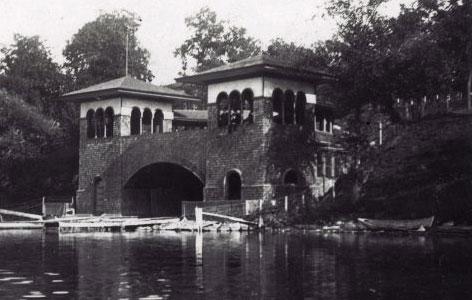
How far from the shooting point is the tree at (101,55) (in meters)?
66.2

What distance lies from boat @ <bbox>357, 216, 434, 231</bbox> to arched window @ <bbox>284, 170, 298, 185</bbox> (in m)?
7.53

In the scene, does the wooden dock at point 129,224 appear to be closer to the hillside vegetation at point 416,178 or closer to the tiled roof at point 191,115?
the hillside vegetation at point 416,178

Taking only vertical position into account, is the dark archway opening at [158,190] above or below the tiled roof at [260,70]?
below

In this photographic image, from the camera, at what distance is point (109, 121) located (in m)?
50.6

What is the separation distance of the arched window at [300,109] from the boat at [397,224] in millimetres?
8938

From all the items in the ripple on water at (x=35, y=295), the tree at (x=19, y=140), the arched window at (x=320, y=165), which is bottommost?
the ripple on water at (x=35, y=295)

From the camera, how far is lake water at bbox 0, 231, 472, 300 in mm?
14305

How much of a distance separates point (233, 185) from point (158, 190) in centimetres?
746

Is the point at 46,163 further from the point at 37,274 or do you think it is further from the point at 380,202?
the point at 37,274

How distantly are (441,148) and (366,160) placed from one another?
151 inches

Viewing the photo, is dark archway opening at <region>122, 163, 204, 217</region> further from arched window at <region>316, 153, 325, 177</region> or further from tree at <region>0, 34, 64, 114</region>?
tree at <region>0, 34, 64, 114</region>

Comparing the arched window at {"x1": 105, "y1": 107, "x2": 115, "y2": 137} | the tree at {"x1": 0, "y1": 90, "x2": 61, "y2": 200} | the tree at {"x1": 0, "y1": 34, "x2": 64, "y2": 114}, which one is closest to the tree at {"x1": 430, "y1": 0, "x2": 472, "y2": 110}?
the arched window at {"x1": 105, "y1": 107, "x2": 115, "y2": 137}

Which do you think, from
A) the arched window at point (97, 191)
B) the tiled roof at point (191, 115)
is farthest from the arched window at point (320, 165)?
the arched window at point (97, 191)

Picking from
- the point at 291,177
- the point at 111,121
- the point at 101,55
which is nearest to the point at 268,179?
the point at 291,177
